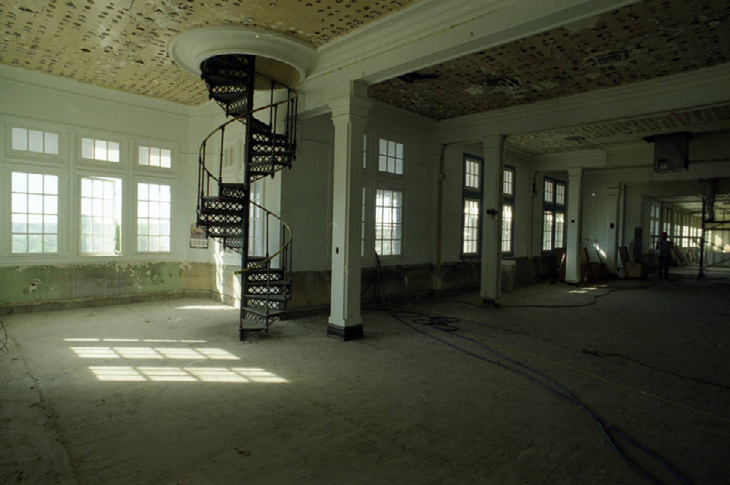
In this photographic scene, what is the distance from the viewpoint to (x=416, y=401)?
3494mm

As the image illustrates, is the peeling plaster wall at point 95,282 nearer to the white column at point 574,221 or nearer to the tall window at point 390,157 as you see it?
the tall window at point 390,157

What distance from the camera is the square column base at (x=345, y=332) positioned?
17.7ft

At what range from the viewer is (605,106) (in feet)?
21.5

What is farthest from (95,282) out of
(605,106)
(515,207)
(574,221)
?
(574,221)

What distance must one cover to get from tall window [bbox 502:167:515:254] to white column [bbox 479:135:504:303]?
3241 mm

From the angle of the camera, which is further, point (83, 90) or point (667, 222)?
point (667, 222)

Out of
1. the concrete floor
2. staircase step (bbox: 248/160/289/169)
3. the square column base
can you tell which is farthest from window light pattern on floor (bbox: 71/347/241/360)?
staircase step (bbox: 248/160/289/169)

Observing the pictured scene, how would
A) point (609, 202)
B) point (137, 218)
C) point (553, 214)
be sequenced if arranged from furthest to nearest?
point (609, 202) < point (553, 214) < point (137, 218)

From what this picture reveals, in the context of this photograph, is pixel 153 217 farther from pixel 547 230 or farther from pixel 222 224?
pixel 547 230

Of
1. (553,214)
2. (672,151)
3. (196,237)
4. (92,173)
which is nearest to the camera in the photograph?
(92,173)

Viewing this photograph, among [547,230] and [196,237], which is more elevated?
[547,230]

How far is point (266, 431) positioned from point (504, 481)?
158 centimetres

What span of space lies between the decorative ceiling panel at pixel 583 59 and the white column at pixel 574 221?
4.90 meters

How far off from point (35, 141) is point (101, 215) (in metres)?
1.46
